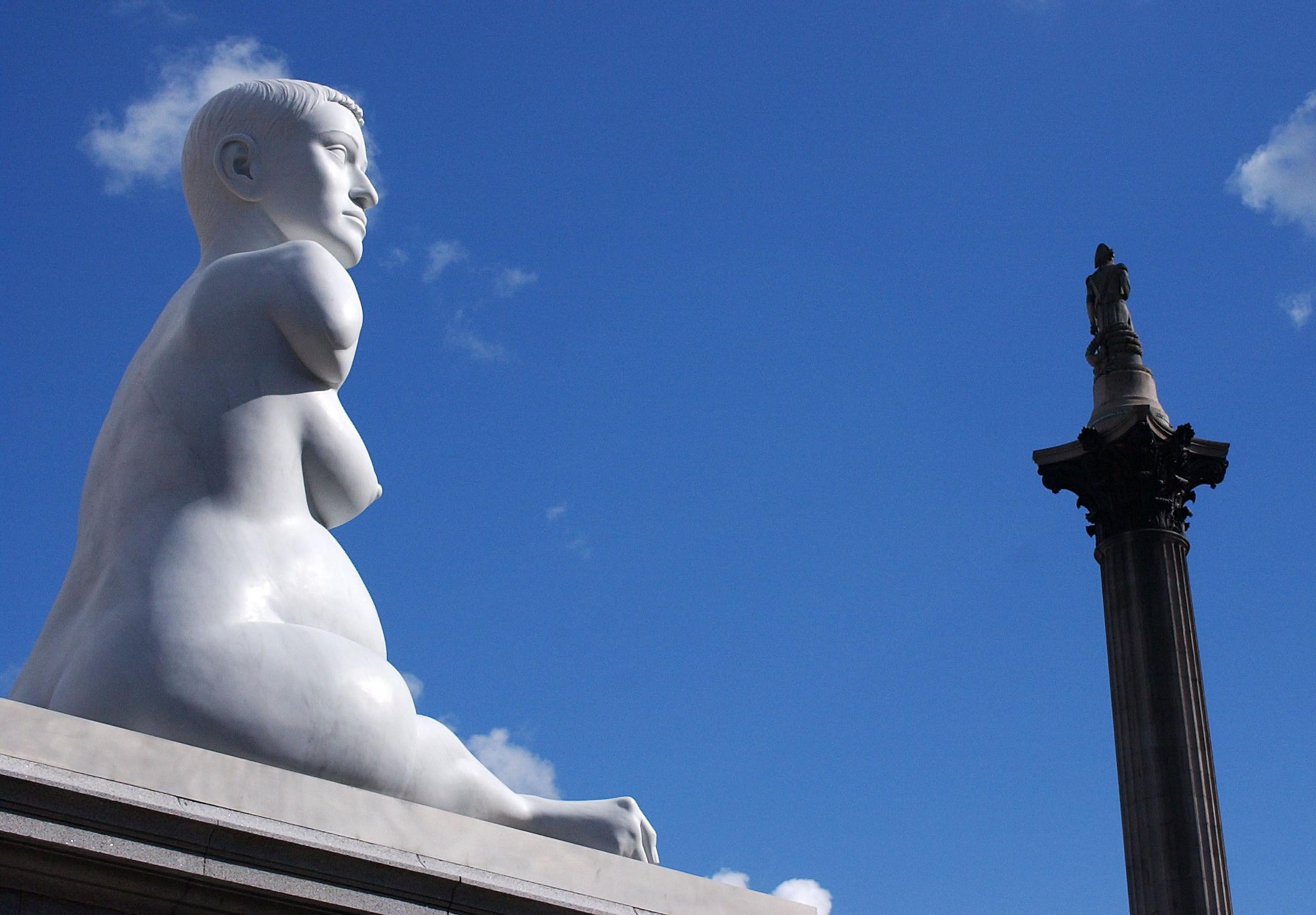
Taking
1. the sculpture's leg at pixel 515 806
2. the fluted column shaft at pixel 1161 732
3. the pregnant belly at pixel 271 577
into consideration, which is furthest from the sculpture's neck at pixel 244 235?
the fluted column shaft at pixel 1161 732

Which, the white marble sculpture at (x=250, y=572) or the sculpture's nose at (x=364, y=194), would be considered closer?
the white marble sculpture at (x=250, y=572)

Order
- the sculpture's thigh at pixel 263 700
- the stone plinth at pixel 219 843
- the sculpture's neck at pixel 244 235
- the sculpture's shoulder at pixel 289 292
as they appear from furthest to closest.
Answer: the sculpture's neck at pixel 244 235, the sculpture's shoulder at pixel 289 292, the sculpture's thigh at pixel 263 700, the stone plinth at pixel 219 843

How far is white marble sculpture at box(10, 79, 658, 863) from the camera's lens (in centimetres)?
496

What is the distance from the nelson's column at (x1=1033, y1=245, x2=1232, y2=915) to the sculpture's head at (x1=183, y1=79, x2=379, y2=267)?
11.8m

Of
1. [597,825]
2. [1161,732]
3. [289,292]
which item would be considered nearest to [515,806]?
[597,825]

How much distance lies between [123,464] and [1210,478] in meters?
14.8

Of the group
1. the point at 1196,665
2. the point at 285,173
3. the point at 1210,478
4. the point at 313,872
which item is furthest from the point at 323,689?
the point at 1210,478

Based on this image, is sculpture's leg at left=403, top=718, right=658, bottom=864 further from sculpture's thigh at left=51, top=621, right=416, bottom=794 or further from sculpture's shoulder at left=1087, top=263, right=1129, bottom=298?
sculpture's shoulder at left=1087, top=263, right=1129, bottom=298

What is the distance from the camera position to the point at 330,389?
19.9ft

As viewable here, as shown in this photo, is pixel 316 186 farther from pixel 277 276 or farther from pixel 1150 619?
pixel 1150 619

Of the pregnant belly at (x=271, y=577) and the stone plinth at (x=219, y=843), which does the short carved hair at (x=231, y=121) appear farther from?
the stone plinth at (x=219, y=843)

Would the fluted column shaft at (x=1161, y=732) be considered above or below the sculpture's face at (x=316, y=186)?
above

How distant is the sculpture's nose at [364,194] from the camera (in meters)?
6.97

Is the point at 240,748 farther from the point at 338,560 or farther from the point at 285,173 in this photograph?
the point at 285,173
